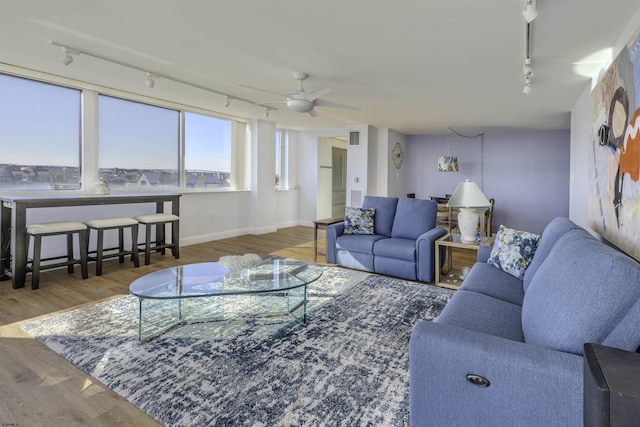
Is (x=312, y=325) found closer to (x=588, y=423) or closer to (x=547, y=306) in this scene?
(x=547, y=306)

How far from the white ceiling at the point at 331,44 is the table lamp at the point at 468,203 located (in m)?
1.20

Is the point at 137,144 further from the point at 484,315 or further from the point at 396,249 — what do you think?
the point at 484,315

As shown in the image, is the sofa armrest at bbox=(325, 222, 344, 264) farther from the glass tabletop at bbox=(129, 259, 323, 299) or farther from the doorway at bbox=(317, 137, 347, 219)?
the doorway at bbox=(317, 137, 347, 219)

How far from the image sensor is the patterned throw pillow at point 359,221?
177 inches

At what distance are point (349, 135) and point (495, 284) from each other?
206 inches

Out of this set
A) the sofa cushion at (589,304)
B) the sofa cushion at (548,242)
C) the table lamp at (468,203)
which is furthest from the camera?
the table lamp at (468,203)

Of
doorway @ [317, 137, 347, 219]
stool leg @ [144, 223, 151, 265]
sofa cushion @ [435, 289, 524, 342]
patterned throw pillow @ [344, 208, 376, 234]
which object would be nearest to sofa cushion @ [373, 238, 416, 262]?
patterned throw pillow @ [344, 208, 376, 234]

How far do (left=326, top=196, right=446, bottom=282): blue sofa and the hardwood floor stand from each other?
244 centimetres

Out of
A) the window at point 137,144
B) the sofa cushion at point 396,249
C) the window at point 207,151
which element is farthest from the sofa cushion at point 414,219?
the window at point 137,144

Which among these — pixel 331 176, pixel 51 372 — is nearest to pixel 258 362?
pixel 51 372

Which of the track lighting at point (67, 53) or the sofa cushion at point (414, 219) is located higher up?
the track lighting at point (67, 53)

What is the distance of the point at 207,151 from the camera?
6.16m

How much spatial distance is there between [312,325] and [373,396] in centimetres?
90

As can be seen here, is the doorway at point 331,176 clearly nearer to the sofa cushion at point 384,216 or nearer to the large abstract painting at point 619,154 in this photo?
the sofa cushion at point 384,216
